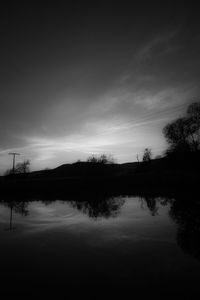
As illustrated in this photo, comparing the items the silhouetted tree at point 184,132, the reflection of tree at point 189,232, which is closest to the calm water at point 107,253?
the reflection of tree at point 189,232

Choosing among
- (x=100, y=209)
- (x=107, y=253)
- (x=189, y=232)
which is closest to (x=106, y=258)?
(x=107, y=253)

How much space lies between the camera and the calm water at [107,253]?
511 cm

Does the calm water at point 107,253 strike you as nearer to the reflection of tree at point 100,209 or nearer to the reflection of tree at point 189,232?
the reflection of tree at point 189,232

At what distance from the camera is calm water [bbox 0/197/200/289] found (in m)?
5.11

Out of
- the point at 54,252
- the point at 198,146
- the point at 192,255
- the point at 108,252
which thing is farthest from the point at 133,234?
the point at 198,146

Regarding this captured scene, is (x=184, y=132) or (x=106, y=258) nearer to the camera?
(x=106, y=258)

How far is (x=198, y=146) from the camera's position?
4362cm

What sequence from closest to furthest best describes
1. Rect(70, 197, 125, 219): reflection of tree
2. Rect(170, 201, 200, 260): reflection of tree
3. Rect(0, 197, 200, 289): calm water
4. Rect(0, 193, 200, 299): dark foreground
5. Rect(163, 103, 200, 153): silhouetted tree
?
Rect(0, 193, 200, 299): dark foreground → Rect(0, 197, 200, 289): calm water → Rect(170, 201, 200, 260): reflection of tree → Rect(70, 197, 125, 219): reflection of tree → Rect(163, 103, 200, 153): silhouetted tree

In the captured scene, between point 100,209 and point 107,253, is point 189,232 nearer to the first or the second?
point 107,253

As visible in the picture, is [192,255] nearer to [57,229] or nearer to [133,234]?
[133,234]

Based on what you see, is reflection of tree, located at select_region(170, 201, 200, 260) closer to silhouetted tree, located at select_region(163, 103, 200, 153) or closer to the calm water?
the calm water

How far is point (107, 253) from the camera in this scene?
6.87 metres

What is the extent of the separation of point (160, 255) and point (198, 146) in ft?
142

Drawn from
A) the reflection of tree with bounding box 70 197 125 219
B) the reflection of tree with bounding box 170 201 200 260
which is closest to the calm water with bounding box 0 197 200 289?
the reflection of tree with bounding box 170 201 200 260
